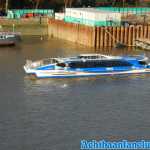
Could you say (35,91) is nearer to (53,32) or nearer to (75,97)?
(75,97)

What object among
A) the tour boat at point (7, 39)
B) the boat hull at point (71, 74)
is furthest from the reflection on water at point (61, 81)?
the tour boat at point (7, 39)

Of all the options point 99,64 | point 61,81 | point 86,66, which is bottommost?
point 61,81

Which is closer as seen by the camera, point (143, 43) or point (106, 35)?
point (143, 43)

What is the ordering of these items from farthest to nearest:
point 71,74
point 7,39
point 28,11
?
point 28,11
point 7,39
point 71,74

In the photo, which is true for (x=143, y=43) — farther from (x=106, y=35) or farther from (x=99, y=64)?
(x=99, y=64)

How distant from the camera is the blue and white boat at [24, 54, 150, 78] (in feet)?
190

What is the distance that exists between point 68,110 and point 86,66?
13710 mm

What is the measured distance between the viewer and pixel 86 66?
194 ft

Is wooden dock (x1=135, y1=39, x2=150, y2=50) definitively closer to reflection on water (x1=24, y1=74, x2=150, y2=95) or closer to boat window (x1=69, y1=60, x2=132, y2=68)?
boat window (x1=69, y1=60, x2=132, y2=68)

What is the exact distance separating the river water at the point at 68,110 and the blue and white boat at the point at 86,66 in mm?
1224

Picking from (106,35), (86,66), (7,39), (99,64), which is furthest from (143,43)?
(86,66)

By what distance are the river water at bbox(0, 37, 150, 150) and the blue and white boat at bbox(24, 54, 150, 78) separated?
48.2 inches

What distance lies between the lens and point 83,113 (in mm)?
45250

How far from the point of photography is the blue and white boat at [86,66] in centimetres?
5778
